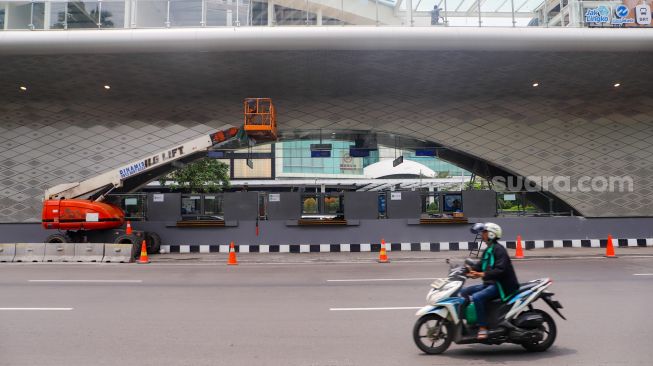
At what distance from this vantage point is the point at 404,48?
16.9 m

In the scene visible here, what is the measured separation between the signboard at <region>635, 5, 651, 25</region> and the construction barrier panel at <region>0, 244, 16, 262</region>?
76.6 ft

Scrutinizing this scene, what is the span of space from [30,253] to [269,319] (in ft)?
40.1

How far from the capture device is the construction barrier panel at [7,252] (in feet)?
51.6

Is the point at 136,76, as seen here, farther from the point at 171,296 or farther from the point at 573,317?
the point at 573,317

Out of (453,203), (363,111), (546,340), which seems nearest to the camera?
(546,340)

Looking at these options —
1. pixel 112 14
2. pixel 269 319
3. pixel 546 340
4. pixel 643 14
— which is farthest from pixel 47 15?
pixel 643 14

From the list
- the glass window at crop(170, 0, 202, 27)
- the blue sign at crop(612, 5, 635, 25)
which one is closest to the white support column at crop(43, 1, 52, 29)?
the glass window at crop(170, 0, 202, 27)

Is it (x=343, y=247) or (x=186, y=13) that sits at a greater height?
(x=186, y=13)

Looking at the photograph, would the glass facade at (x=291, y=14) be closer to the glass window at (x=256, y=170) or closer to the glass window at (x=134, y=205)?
the glass window at (x=134, y=205)

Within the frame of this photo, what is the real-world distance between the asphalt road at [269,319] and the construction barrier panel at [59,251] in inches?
108

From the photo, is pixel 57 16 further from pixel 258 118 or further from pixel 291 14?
pixel 291 14

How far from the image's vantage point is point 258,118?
17297 millimetres

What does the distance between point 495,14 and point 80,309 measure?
53.0 feet

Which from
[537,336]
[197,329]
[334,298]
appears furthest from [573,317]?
[197,329]
